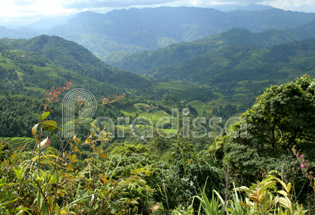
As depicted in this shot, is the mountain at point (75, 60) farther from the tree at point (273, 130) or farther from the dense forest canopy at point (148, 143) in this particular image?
the tree at point (273, 130)

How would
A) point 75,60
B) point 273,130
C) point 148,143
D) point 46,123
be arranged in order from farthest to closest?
point 75,60
point 148,143
point 273,130
point 46,123

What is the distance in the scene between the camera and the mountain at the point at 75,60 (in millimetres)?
157875

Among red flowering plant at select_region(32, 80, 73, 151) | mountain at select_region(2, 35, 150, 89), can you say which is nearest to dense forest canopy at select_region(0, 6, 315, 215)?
red flowering plant at select_region(32, 80, 73, 151)

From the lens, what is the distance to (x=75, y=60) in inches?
6801

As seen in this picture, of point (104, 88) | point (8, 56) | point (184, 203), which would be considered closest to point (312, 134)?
point (184, 203)

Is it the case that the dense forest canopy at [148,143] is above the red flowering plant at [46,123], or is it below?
below

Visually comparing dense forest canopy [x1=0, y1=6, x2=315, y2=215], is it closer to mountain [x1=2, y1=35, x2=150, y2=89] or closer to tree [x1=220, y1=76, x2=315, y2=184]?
tree [x1=220, y1=76, x2=315, y2=184]

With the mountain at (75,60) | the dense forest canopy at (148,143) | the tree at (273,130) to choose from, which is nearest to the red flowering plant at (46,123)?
the dense forest canopy at (148,143)

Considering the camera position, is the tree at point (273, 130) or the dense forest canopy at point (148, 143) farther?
the tree at point (273, 130)

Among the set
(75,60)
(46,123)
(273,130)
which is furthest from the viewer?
(75,60)

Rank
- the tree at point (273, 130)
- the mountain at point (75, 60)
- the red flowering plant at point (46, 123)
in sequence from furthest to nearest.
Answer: the mountain at point (75, 60)
the tree at point (273, 130)
the red flowering plant at point (46, 123)

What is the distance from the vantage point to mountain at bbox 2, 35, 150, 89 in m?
158

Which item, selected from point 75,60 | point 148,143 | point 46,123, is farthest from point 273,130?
point 75,60

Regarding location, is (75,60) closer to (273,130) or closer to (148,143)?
(148,143)
